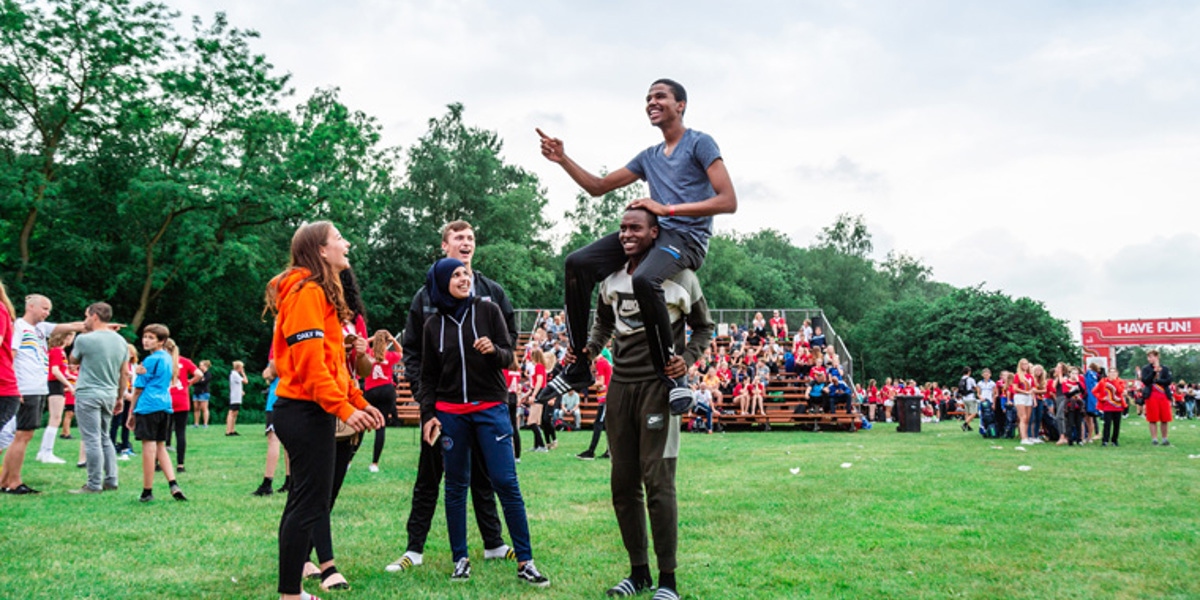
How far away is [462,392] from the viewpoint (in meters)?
5.16

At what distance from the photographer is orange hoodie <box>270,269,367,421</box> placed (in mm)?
3877

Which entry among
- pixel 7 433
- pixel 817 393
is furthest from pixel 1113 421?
pixel 7 433

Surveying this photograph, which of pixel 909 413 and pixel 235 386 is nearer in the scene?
pixel 909 413

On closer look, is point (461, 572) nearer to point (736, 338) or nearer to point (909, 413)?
point (909, 413)

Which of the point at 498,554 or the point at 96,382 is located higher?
the point at 96,382

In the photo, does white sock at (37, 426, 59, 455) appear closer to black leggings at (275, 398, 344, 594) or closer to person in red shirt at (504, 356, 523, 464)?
person in red shirt at (504, 356, 523, 464)

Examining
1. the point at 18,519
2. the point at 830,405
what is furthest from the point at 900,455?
the point at 18,519

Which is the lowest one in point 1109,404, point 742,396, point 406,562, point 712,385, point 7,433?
point 406,562

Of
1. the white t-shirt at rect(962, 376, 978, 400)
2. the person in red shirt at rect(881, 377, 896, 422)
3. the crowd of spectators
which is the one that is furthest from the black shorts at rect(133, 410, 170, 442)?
the person in red shirt at rect(881, 377, 896, 422)

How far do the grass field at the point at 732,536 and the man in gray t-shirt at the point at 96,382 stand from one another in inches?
19.6

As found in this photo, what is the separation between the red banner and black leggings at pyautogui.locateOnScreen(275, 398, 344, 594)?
57.6 meters

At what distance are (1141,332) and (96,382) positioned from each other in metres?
58.6

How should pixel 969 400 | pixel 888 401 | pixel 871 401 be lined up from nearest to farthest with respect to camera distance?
1. pixel 969 400
2. pixel 888 401
3. pixel 871 401

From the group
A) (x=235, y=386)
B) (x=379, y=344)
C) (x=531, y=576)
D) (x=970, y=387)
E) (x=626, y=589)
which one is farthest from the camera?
(x=970, y=387)
